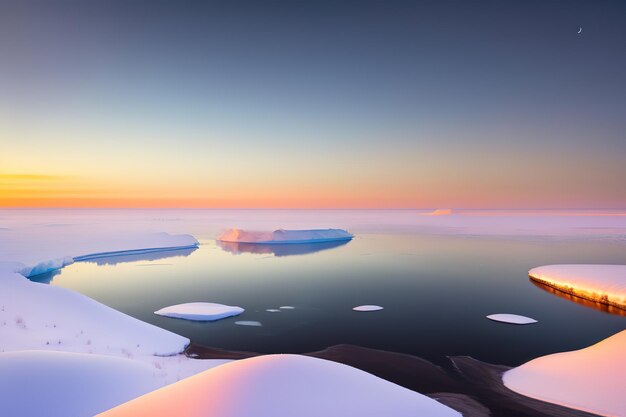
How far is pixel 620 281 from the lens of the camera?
729 inches

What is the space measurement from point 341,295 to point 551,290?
11271mm

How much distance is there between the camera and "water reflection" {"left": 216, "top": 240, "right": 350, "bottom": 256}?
39.3 meters

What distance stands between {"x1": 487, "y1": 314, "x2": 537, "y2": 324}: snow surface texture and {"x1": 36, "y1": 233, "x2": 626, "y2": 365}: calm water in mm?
368

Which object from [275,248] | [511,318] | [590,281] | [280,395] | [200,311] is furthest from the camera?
[275,248]

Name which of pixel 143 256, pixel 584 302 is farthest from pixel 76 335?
pixel 143 256

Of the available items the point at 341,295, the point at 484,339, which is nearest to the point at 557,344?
the point at 484,339

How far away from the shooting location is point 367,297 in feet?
61.7

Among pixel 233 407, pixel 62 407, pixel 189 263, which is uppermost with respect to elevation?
Result: pixel 233 407

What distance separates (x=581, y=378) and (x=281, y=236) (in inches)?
1518

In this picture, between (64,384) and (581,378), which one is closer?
(64,384)

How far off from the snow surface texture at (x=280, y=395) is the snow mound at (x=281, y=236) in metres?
40.0

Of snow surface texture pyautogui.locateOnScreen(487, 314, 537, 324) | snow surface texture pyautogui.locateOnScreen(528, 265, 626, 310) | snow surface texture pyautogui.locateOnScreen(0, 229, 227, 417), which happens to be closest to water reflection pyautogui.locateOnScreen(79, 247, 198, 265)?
snow surface texture pyautogui.locateOnScreen(0, 229, 227, 417)

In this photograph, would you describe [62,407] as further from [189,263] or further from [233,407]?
[189,263]

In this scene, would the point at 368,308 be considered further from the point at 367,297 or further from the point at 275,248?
the point at 275,248
